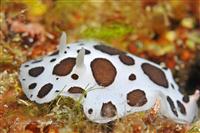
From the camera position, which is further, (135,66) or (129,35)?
(129,35)

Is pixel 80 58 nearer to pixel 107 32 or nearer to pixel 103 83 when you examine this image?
pixel 103 83

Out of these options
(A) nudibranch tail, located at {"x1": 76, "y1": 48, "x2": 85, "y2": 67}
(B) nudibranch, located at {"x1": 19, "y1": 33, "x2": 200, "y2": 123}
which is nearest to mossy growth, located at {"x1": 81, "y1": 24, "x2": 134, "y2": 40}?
(B) nudibranch, located at {"x1": 19, "y1": 33, "x2": 200, "y2": 123}

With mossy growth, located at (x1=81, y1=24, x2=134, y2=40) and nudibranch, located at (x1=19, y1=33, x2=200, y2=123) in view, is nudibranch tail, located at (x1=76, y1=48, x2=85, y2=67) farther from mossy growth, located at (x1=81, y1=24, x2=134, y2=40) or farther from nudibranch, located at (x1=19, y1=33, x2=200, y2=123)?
mossy growth, located at (x1=81, y1=24, x2=134, y2=40)

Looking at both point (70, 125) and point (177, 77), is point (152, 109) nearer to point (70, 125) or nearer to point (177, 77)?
point (70, 125)

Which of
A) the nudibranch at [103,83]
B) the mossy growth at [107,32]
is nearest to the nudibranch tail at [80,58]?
the nudibranch at [103,83]

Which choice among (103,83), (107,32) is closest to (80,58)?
(103,83)

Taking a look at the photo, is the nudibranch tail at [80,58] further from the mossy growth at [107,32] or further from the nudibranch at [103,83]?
the mossy growth at [107,32]

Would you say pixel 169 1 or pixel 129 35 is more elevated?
pixel 169 1

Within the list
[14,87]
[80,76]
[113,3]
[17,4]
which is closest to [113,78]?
[80,76]

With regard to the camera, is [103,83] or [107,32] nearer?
[103,83]
